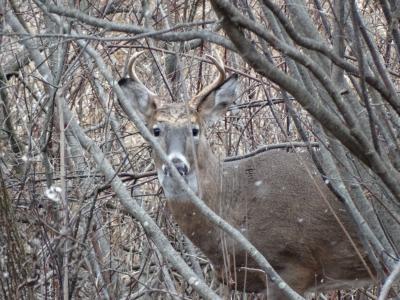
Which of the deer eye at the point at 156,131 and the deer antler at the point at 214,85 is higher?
the deer antler at the point at 214,85

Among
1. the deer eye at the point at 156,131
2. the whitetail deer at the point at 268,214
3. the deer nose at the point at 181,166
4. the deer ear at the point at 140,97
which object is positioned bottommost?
the whitetail deer at the point at 268,214

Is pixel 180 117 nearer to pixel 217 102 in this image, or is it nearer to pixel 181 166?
pixel 217 102

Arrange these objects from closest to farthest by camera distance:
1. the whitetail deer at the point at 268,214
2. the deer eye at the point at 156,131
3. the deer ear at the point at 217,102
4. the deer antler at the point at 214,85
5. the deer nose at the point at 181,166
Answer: the deer nose at the point at 181,166 → the whitetail deer at the point at 268,214 → the deer antler at the point at 214,85 → the deer eye at the point at 156,131 → the deer ear at the point at 217,102

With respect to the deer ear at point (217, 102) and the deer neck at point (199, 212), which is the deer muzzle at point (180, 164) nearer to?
the deer neck at point (199, 212)

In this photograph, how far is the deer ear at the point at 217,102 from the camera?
17.9ft

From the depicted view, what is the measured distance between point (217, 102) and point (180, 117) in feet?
1.25

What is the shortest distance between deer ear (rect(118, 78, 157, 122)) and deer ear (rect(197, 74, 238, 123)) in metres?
0.31

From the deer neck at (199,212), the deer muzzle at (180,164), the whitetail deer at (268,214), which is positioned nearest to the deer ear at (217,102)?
the whitetail deer at (268,214)

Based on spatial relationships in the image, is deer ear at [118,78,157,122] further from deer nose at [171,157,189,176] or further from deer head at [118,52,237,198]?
A: deer nose at [171,157,189,176]

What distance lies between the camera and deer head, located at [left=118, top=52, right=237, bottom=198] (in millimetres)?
5094

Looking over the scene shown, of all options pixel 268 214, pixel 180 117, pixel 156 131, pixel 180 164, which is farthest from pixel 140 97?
pixel 268 214

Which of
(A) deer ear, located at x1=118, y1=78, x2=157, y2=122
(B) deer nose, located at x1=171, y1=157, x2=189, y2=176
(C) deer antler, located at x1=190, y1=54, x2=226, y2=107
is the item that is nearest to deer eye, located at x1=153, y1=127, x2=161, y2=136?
(A) deer ear, located at x1=118, y1=78, x2=157, y2=122

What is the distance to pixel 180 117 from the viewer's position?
5262 mm

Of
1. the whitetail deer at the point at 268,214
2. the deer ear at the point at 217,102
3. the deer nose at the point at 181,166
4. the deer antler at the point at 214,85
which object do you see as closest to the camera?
the deer nose at the point at 181,166
